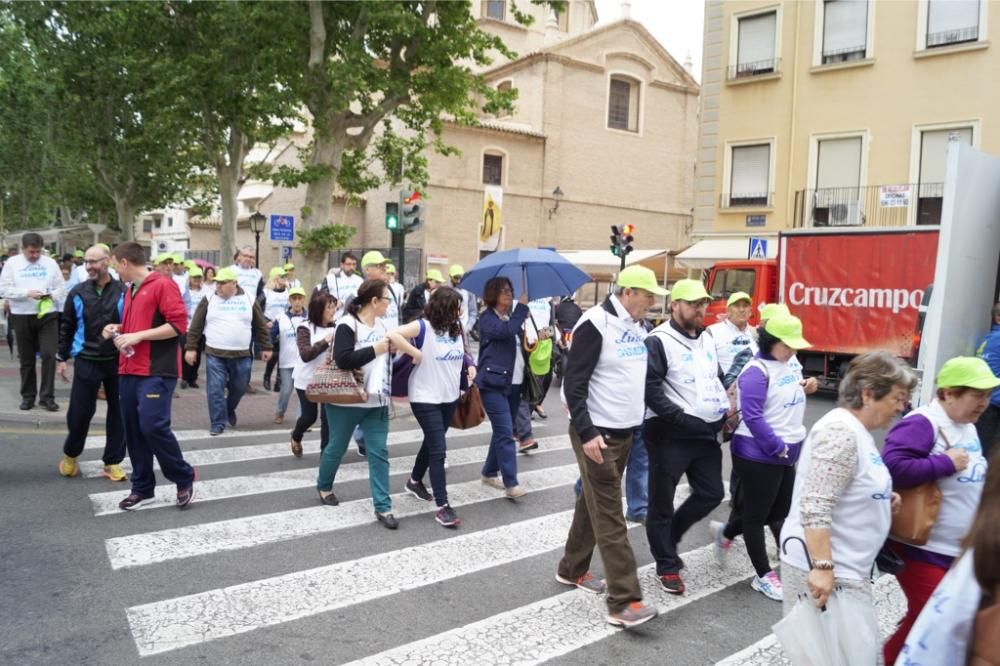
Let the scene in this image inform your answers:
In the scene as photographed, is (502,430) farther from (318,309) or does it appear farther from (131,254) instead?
(131,254)

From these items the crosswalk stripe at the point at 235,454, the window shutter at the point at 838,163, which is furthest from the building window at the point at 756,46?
the crosswalk stripe at the point at 235,454

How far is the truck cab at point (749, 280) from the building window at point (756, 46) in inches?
375

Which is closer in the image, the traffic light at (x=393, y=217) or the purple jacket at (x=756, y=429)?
the purple jacket at (x=756, y=429)

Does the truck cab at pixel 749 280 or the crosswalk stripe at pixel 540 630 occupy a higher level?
the truck cab at pixel 749 280

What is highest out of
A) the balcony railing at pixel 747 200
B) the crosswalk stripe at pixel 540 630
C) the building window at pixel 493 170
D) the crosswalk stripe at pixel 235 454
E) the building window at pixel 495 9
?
the building window at pixel 495 9

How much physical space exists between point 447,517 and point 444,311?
5.13ft

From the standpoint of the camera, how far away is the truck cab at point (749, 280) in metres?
16.0

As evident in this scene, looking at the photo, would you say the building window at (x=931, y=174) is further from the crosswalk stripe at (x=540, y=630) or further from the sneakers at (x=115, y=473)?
the sneakers at (x=115, y=473)

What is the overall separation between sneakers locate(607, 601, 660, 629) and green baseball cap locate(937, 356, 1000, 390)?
190cm

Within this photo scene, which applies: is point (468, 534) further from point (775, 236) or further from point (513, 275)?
point (775, 236)

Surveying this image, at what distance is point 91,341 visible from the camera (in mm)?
6543

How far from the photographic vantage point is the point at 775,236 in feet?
74.8

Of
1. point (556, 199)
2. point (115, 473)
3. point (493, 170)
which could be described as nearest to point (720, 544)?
point (115, 473)

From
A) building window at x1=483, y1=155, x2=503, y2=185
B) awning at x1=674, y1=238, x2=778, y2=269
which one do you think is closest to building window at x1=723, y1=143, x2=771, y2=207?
awning at x1=674, y1=238, x2=778, y2=269
